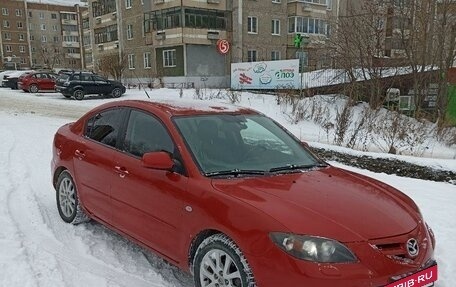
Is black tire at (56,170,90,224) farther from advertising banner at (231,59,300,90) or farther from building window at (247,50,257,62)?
building window at (247,50,257,62)

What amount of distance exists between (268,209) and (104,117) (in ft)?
8.69

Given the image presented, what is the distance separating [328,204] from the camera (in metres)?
2.96

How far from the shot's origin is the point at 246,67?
92.2ft

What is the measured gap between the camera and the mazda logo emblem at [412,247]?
111 inches

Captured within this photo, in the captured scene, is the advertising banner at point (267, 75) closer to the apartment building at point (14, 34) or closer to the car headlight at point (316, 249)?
the car headlight at point (316, 249)

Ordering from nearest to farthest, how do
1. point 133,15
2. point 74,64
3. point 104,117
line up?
point 104,117 → point 133,15 → point 74,64

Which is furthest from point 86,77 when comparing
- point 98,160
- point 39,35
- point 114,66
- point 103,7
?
point 39,35

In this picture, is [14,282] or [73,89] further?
[73,89]

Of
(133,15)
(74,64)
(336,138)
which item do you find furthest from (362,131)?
(74,64)

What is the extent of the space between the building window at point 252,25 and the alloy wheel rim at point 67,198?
39.5 m

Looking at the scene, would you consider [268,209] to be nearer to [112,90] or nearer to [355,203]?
[355,203]

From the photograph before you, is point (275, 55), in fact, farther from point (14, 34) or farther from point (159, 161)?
point (14, 34)

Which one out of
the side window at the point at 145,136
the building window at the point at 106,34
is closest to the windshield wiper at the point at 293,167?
the side window at the point at 145,136

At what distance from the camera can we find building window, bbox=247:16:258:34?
140 feet
